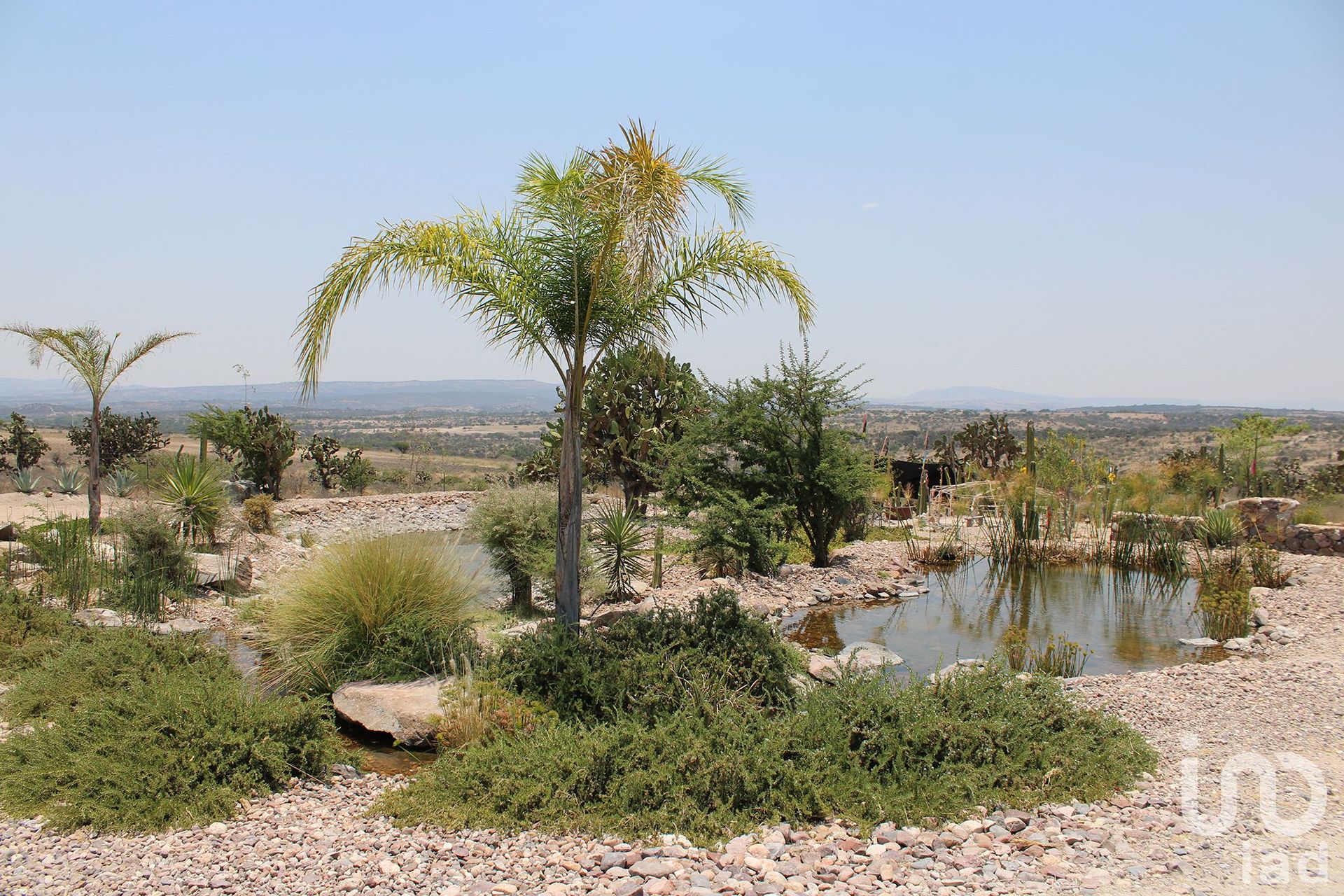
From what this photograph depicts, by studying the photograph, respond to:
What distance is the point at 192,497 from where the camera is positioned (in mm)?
11898

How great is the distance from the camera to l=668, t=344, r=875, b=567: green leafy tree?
11.6 metres

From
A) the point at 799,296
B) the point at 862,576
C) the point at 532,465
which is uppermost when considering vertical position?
the point at 799,296

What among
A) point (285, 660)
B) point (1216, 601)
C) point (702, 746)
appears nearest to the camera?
point (702, 746)

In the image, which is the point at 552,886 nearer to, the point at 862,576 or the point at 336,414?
the point at 862,576

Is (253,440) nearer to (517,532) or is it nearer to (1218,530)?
(517,532)

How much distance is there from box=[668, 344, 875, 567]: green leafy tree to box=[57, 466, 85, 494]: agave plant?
529 inches

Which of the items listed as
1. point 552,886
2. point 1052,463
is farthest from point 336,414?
point 552,886

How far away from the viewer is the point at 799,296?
7.76m

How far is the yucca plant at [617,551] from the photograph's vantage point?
9297 millimetres

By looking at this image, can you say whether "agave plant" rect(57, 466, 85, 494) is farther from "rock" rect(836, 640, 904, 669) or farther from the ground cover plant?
"rock" rect(836, 640, 904, 669)

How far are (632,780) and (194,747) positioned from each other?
2544mm

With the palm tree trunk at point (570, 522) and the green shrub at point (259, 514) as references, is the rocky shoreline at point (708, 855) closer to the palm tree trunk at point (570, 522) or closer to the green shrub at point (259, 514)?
the palm tree trunk at point (570, 522)

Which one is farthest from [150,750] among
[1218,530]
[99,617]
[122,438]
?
[122,438]

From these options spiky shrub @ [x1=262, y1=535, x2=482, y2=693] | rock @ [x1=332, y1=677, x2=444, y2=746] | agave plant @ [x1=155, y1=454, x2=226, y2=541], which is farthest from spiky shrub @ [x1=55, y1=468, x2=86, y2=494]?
rock @ [x1=332, y1=677, x2=444, y2=746]
